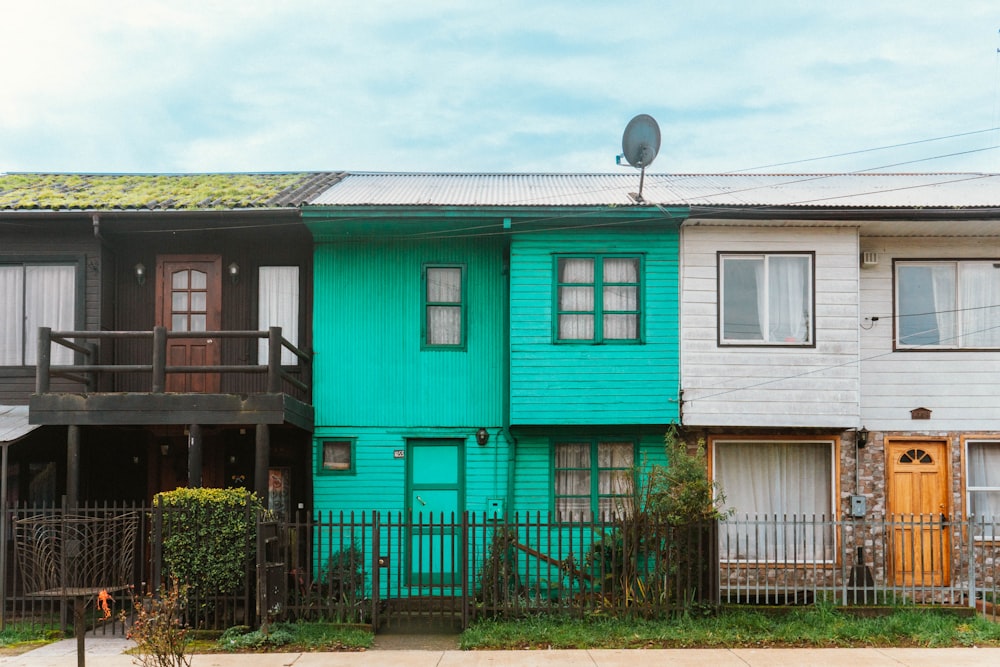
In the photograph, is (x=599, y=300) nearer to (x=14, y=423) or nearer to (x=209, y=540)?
(x=209, y=540)

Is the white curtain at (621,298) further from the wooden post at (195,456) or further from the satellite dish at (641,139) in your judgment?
the wooden post at (195,456)

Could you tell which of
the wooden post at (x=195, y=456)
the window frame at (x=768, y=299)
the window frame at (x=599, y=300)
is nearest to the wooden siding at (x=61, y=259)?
the wooden post at (x=195, y=456)

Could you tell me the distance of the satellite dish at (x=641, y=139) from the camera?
15609 millimetres

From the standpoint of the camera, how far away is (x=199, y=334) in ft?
46.0

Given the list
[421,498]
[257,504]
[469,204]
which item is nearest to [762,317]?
[469,204]

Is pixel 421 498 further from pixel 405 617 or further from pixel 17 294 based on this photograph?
pixel 17 294

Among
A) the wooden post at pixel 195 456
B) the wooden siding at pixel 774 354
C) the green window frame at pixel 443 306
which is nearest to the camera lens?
the wooden post at pixel 195 456

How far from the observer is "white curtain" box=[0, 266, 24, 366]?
15.8 m

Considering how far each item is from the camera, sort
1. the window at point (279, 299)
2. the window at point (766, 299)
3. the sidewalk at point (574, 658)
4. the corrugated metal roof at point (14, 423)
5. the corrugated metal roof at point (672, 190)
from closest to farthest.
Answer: the sidewalk at point (574, 658) < the corrugated metal roof at point (14, 423) < the window at point (766, 299) < the corrugated metal roof at point (672, 190) < the window at point (279, 299)

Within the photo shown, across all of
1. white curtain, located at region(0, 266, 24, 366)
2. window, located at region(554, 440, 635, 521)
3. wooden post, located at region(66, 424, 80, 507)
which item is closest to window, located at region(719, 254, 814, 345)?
window, located at region(554, 440, 635, 521)

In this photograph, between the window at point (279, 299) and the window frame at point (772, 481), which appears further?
the window at point (279, 299)

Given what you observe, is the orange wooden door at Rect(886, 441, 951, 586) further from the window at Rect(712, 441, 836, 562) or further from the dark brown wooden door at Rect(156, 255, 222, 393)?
the dark brown wooden door at Rect(156, 255, 222, 393)

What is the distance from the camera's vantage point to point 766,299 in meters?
15.4

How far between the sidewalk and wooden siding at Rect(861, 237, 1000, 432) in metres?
4.47
